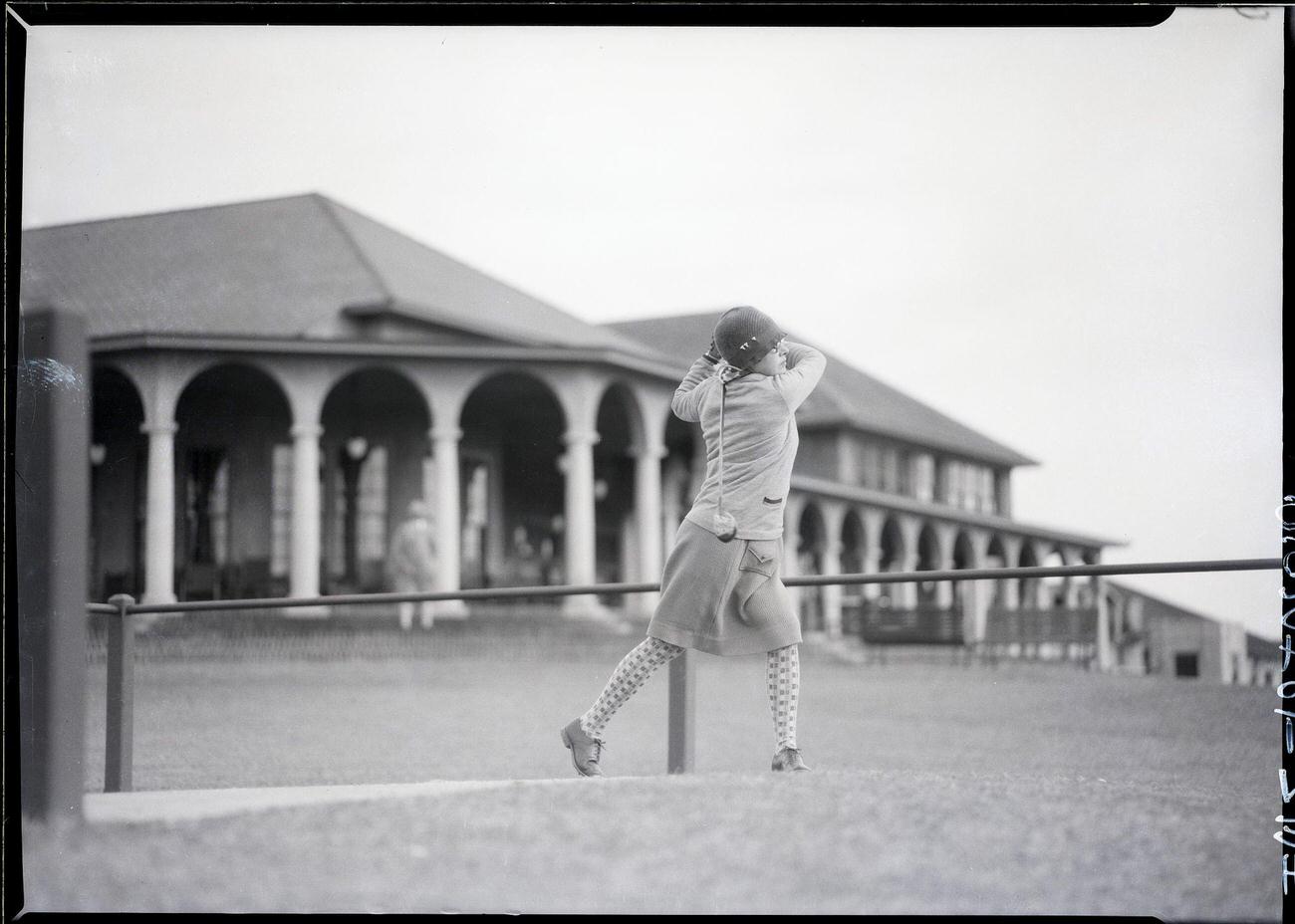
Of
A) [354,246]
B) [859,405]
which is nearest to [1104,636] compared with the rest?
[354,246]

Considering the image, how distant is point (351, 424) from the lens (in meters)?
23.9

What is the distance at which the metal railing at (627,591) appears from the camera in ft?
17.7

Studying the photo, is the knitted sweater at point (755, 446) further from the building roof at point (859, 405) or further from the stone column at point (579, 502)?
the building roof at point (859, 405)

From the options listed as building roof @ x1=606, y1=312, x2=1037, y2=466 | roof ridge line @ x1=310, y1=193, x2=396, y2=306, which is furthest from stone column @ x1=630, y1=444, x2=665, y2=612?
roof ridge line @ x1=310, y1=193, x2=396, y2=306

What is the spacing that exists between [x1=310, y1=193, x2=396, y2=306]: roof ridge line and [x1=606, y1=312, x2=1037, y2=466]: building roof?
674 cm

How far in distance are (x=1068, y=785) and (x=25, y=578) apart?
11.0 ft

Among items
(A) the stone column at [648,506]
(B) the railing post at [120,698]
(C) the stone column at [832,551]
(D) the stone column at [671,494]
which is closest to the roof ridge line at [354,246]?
(A) the stone column at [648,506]

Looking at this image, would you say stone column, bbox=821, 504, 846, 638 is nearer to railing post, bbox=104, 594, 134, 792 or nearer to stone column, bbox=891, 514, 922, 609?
stone column, bbox=891, 514, 922, 609

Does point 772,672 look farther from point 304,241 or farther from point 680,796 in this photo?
point 304,241

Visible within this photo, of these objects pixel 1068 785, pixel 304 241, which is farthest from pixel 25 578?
pixel 304 241

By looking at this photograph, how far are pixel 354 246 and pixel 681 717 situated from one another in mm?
18683

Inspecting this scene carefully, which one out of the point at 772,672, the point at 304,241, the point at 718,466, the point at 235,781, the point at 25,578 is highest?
the point at 304,241

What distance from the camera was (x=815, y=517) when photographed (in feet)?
110

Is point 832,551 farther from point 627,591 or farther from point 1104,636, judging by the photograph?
point 627,591
